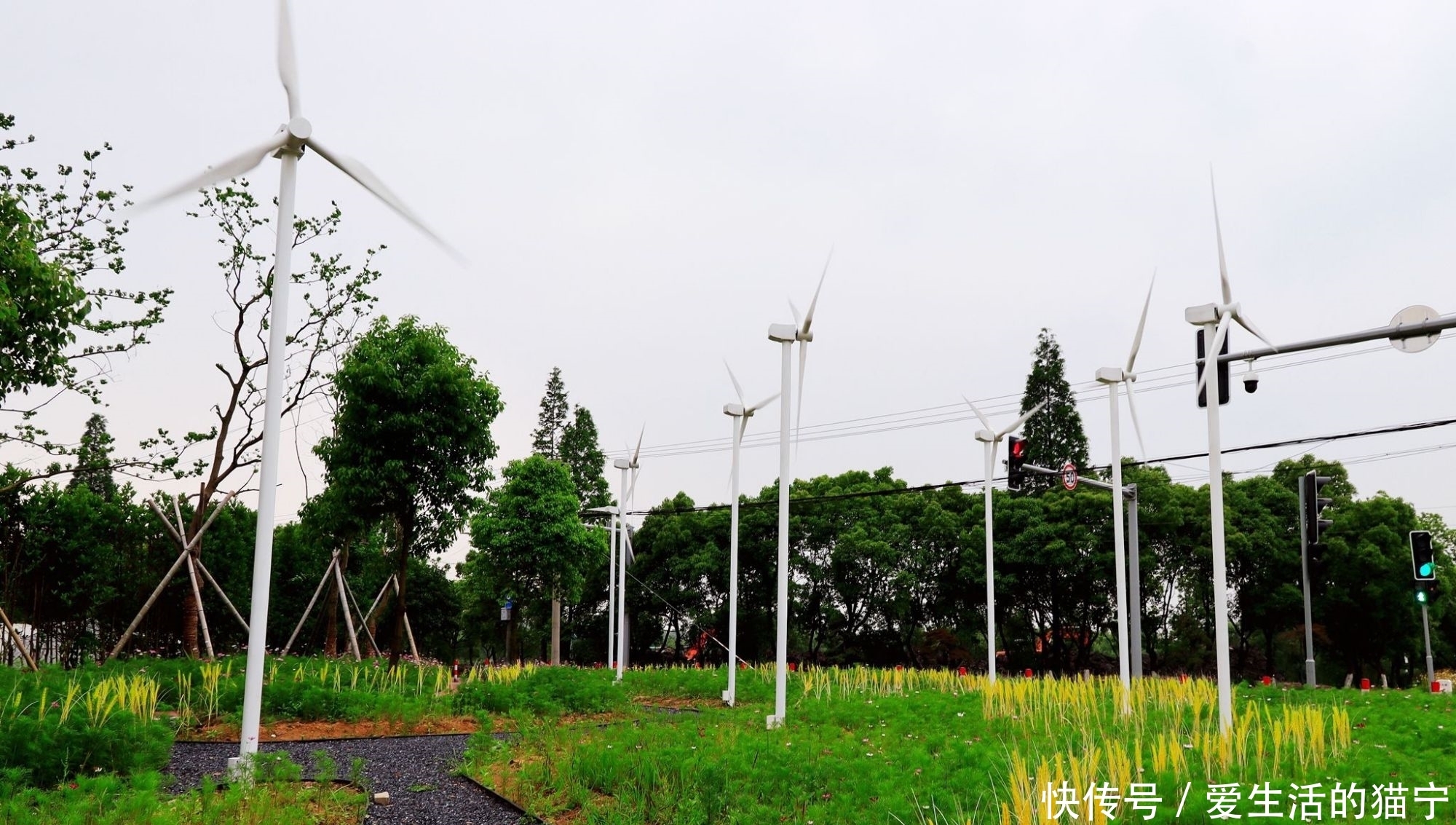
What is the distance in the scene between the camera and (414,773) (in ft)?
32.7

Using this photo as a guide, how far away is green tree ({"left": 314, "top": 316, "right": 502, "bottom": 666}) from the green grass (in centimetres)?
675

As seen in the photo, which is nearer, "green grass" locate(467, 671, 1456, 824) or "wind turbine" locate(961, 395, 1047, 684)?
"green grass" locate(467, 671, 1456, 824)

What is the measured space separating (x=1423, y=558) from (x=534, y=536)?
69.4 ft

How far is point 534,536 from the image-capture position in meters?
29.9

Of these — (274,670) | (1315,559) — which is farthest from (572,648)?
(1315,559)

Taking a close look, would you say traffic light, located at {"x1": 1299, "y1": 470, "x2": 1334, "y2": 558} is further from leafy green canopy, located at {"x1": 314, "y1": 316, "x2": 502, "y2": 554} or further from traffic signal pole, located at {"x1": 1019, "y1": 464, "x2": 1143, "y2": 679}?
leafy green canopy, located at {"x1": 314, "y1": 316, "x2": 502, "y2": 554}

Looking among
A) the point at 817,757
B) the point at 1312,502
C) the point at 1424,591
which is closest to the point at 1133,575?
the point at 1312,502

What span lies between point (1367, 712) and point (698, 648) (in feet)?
84.7

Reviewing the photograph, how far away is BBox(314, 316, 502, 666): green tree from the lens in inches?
717

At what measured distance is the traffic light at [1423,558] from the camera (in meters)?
16.1

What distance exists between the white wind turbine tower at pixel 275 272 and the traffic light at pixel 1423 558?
1514 cm

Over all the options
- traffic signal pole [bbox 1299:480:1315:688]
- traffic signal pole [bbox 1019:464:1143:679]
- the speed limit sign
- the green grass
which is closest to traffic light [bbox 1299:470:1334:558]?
traffic signal pole [bbox 1299:480:1315:688]

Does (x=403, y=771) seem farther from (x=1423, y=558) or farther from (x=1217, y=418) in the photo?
(x=1423, y=558)

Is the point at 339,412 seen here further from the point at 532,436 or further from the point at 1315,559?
the point at 532,436
